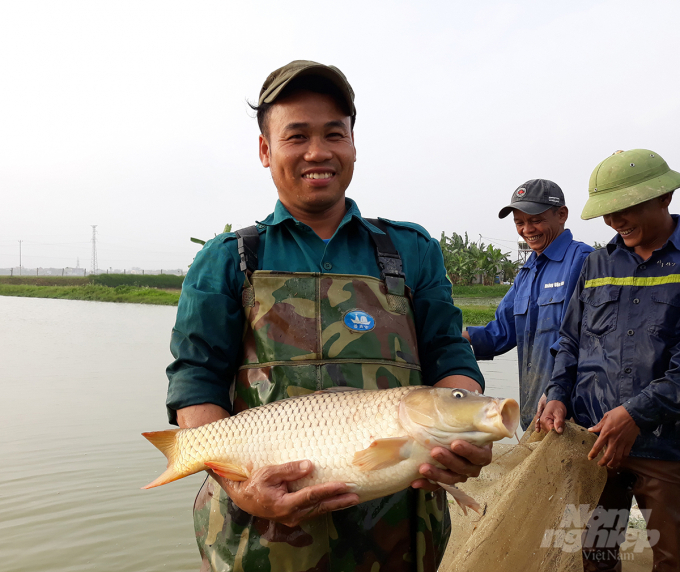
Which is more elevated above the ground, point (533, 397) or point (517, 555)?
point (533, 397)

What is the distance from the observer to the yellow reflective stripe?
291 centimetres

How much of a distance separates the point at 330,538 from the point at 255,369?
580 millimetres

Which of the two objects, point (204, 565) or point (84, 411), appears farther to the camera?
point (84, 411)

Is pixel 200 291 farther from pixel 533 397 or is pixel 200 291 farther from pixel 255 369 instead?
pixel 533 397

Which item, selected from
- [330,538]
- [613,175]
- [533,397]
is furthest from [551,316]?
[330,538]

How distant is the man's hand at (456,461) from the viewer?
1.59m

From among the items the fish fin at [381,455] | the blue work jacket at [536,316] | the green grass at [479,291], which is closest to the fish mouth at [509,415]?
the fish fin at [381,455]

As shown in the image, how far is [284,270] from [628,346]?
80.8 inches

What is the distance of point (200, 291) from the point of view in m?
1.85

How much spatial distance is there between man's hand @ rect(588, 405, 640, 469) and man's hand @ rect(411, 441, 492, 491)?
4.66 feet

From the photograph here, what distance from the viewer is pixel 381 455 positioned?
1.61 m

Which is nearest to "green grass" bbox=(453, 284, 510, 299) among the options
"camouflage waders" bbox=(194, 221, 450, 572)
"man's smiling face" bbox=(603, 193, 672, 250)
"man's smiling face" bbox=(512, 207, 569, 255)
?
"man's smiling face" bbox=(512, 207, 569, 255)

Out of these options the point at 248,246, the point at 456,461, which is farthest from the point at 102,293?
the point at 456,461

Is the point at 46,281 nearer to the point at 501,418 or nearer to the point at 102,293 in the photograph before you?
the point at 102,293
